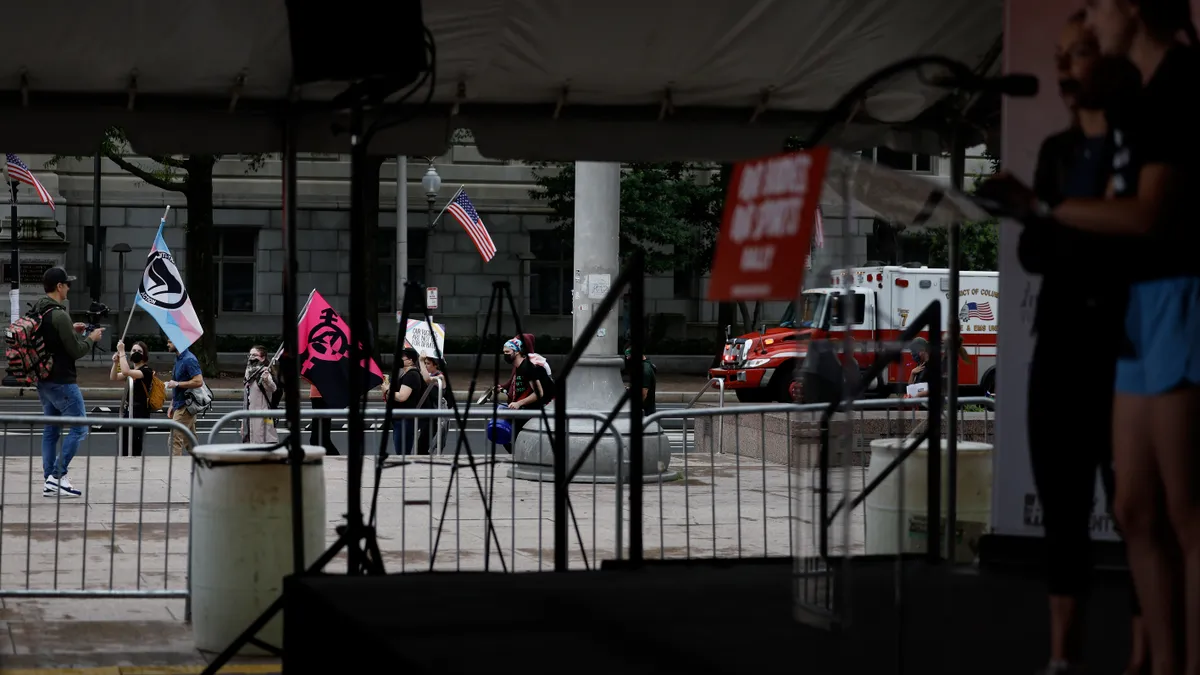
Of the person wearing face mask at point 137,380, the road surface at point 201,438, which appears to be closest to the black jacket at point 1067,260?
the road surface at point 201,438

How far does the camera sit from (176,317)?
15.9 meters

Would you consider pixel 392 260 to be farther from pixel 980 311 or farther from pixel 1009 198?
pixel 1009 198

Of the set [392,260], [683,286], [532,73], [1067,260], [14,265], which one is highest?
[392,260]

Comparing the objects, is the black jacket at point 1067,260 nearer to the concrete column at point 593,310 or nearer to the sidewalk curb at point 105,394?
the concrete column at point 593,310

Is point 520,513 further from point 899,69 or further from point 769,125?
point 899,69

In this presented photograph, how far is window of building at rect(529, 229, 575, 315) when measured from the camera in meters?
44.1

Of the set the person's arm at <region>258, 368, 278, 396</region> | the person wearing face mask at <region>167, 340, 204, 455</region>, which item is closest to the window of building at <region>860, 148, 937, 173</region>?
the person's arm at <region>258, 368, 278, 396</region>

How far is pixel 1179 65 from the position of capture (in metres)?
3.72

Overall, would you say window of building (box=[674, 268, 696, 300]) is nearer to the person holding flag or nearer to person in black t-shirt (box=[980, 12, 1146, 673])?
the person holding flag

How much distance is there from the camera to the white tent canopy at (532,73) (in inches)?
280

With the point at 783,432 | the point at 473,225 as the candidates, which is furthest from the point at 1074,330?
the point at 473,225

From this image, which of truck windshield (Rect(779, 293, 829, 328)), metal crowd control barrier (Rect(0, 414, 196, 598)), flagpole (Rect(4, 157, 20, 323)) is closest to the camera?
truck windshield (Rect(779, 293, 829, 328))

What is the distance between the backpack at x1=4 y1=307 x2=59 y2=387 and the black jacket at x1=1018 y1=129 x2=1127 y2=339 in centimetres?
1062

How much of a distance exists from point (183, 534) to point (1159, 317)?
9.22m
